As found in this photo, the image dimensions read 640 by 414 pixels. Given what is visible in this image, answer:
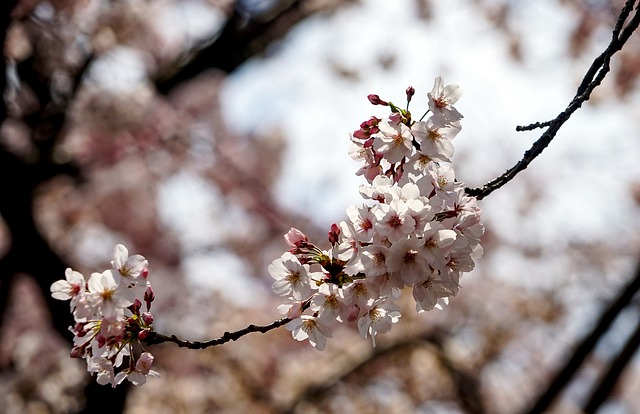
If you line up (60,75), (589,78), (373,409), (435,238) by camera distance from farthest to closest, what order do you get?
(373,409) → (60,75) → (589,78) → (435,238)

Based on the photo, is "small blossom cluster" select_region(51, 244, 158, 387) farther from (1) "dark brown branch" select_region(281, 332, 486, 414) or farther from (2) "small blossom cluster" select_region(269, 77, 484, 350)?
(1) "dark brown branch" select_region(281, 332, 486, 414)

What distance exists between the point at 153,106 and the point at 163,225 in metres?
4.01

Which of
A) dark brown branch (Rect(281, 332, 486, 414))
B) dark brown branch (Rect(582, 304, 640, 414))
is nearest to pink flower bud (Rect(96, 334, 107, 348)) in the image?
dark brown branch (Rect(582, 304, 640, 414))

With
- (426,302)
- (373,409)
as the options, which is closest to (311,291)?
(426,302)

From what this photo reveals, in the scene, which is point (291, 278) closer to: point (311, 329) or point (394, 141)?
point (311, 329)

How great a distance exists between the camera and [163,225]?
1060 cm

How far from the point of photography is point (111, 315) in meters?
1.23

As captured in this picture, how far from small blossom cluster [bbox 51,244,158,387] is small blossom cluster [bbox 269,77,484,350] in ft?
0.89

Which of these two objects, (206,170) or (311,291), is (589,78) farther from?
(206,170)

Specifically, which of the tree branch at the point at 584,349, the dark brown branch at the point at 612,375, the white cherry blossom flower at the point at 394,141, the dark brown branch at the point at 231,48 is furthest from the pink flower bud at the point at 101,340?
the dark brown branch at the point at 231,48

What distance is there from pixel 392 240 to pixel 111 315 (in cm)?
53

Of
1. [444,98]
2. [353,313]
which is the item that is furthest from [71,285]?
[444,98]

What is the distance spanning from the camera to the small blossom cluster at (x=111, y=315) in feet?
4.09

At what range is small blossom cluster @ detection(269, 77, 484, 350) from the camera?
1190 millimetres
